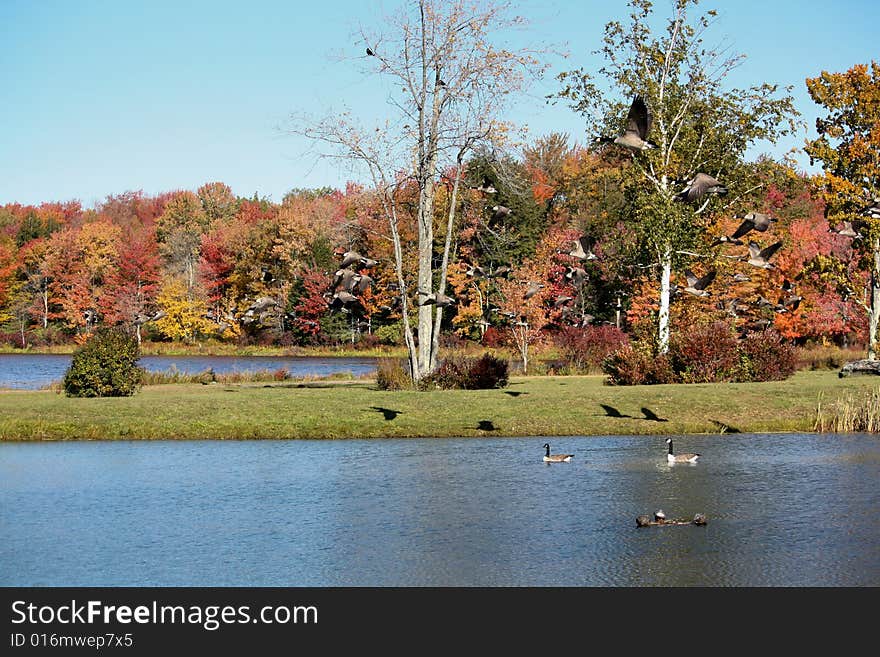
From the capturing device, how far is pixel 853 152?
134ft

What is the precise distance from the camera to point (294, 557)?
45.4 feet

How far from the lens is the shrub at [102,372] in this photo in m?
30.4

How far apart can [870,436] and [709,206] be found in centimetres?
1608

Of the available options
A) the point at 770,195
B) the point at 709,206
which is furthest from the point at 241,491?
the point at 770,195

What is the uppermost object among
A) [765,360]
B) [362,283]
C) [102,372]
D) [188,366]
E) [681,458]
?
[362,283]

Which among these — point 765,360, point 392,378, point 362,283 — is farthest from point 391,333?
point 362,283

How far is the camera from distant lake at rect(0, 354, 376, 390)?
5403 cm

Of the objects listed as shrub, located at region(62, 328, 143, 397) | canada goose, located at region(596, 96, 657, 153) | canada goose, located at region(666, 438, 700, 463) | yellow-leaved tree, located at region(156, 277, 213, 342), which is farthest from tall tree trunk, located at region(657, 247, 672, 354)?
yellow-leaved tree, located at region(156, 277, 213, 342)

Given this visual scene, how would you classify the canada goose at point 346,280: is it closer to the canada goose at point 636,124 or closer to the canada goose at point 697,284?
the canada goose at point 697,284

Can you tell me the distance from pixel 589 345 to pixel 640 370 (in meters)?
19.0

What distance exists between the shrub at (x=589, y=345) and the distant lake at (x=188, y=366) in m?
10.5

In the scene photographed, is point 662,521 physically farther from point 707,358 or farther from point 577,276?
point 707,358

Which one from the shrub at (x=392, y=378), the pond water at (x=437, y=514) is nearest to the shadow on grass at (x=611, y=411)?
the pond water at (x=437, y=514)
